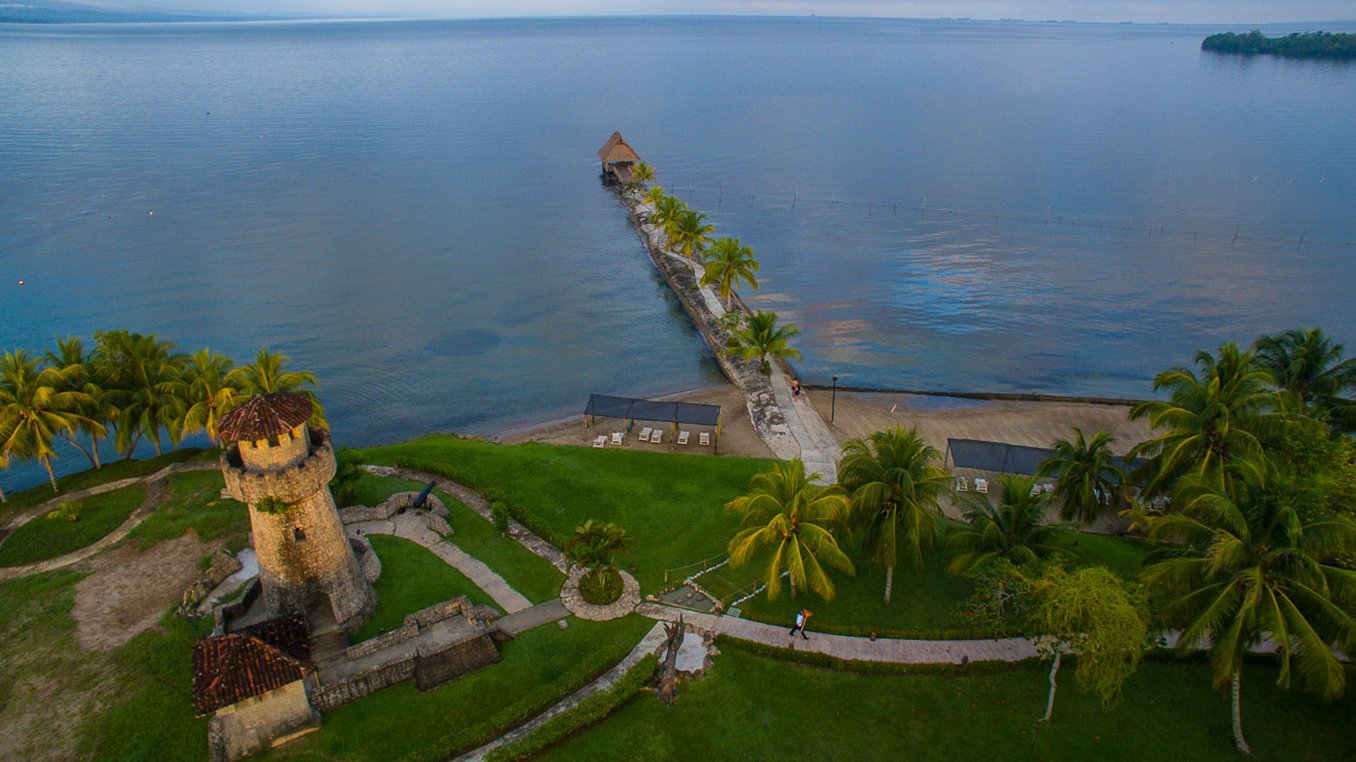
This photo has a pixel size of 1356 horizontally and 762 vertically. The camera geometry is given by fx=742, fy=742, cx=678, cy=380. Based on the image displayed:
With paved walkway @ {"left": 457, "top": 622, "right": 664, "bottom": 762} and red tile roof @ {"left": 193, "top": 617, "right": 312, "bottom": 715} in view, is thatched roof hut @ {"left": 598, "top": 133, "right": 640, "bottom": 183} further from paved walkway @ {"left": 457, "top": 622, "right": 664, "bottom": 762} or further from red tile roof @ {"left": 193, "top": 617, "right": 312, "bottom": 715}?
red tile roof @ {"left": 193, "top": 617, "right": 312, "bottom": 715}

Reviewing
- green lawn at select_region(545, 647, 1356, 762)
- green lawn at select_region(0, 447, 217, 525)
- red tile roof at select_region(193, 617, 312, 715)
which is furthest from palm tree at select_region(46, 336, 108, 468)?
green lawn at select_region(545, 647, 1356, 762)

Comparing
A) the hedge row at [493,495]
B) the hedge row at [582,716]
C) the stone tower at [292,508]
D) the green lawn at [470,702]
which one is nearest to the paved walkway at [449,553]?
the green lawn at [470,702]

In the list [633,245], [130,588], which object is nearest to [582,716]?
[130,588]

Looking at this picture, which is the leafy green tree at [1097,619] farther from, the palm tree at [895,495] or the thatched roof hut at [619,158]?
the thatched roof hut at [619,158]

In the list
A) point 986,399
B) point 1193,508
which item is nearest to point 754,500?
point 1193,508

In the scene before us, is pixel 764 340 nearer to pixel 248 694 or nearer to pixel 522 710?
pixel 522 710

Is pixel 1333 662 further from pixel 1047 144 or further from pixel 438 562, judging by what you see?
pixel 1047 144

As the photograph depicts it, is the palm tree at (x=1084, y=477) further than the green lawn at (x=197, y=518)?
No
